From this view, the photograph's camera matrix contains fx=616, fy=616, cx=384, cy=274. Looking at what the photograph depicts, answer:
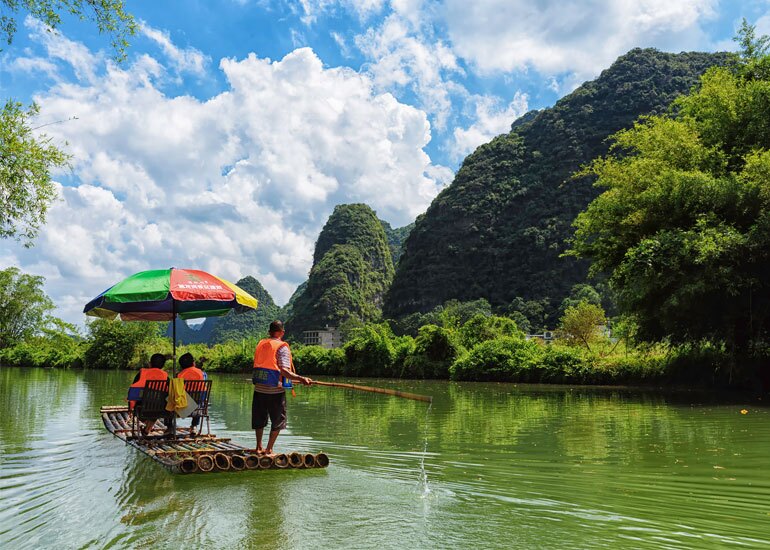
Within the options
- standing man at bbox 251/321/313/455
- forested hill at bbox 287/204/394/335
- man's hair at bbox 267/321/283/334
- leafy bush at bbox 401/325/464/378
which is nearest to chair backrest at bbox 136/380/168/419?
standing man at bbox 251/321/313/455

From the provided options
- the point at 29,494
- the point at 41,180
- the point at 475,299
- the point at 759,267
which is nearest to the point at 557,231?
the point at 475,299

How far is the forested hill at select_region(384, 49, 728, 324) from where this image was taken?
8062 cm

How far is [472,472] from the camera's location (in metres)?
7.00

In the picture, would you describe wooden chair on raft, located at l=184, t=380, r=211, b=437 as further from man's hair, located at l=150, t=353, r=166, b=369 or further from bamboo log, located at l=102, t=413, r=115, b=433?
bamboo log, located at l=102, t=413, r=115, b=433

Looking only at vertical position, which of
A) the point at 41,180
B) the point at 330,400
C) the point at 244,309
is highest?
the point at 41,180

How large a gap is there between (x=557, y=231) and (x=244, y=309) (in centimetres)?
7529

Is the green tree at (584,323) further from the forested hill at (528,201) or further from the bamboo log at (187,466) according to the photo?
the forested hill at (528,201)

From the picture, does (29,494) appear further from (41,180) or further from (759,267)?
(759,267)

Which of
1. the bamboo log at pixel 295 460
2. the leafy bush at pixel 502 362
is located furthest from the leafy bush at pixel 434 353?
the bamboo log at pixel 295 460

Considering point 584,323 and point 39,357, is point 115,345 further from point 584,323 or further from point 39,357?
point 584,323

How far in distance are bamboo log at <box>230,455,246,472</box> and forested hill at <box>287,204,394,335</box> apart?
10454 centimetres

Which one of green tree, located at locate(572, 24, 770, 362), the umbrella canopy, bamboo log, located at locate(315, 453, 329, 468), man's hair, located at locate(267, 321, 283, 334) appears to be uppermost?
green tree, located at locate(572, 24, 770, 362)

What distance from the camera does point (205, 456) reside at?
660 centimetres

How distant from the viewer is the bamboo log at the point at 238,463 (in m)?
6.68
